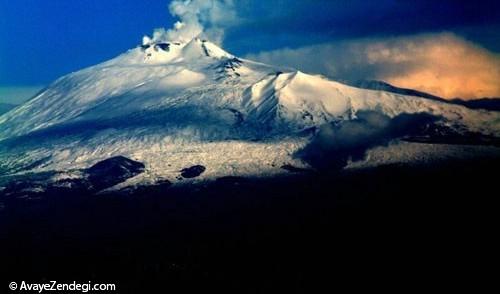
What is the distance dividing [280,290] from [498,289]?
6382cm

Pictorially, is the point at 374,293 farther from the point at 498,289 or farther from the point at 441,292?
the point at 498,289

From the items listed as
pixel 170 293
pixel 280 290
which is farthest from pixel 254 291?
pixel 170 293

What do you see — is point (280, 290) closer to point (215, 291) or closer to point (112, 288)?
point (215, 291)

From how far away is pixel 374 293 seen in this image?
196750mm

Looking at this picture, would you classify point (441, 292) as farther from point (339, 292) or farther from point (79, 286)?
point (79, 286)

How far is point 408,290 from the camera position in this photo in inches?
7815

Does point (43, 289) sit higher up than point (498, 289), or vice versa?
point (43, 289)

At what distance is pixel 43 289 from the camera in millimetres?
196625

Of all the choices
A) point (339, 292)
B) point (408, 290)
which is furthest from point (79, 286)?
point (408, 290)

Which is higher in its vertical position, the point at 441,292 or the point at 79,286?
the point at 79,286

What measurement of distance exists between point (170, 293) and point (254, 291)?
82.0 ft

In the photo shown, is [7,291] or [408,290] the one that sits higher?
[7,291]

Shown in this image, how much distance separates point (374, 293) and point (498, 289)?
36.0 metres


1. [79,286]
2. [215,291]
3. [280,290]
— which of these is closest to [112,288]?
[79,286]
